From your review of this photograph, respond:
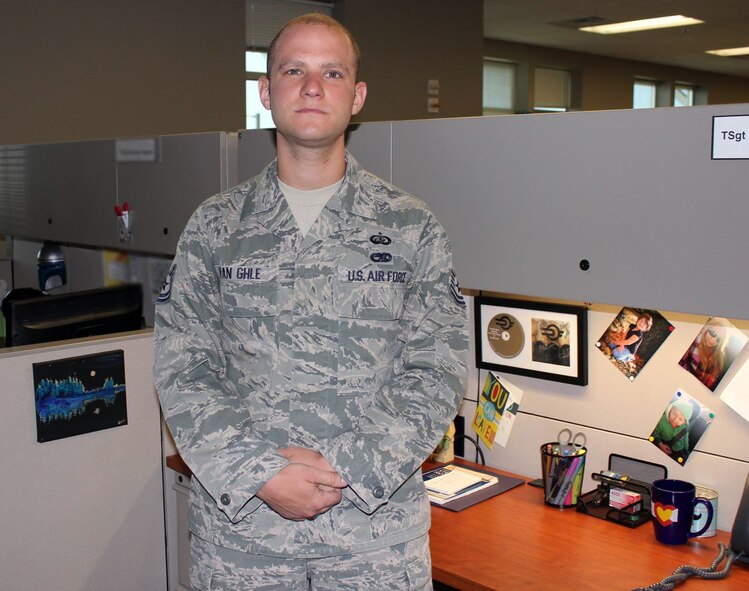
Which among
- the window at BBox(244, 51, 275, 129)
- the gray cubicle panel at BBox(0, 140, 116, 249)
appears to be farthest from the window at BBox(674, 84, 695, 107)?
the gray cubicle panel at BBox(0, 140, 116, 249)

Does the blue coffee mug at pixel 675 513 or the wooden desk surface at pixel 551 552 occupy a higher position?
the blue coffee mug at pixel 675 513

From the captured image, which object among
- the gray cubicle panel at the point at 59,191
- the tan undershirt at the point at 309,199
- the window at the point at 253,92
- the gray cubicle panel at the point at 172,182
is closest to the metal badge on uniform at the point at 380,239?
the tan undershirt at the point at 309,199

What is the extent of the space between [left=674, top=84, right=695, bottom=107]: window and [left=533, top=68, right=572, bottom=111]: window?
94.9 inches

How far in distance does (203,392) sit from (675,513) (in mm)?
1002

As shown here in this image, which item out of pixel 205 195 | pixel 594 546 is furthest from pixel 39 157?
pixel 594 546

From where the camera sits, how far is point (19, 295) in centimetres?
317

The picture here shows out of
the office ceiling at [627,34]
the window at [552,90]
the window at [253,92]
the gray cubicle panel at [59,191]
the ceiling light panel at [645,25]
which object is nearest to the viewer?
the gray cubicle panel at [59,191]

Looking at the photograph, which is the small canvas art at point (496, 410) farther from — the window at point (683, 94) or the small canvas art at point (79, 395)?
the window at point (683, 94)

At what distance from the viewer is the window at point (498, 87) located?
959cm

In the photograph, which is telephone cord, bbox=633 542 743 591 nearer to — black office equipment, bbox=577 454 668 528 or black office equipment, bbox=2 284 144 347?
black office equipment, bbox=577 454 668 528

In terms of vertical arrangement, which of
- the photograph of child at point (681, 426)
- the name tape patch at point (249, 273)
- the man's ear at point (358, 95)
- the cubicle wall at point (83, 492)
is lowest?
the cubicle wall at point (83, 492)

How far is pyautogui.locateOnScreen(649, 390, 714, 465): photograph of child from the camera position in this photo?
184 cm

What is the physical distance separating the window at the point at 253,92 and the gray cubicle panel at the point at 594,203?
4528mm

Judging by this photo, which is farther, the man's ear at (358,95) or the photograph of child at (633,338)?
the photograph of child at (633,338)
